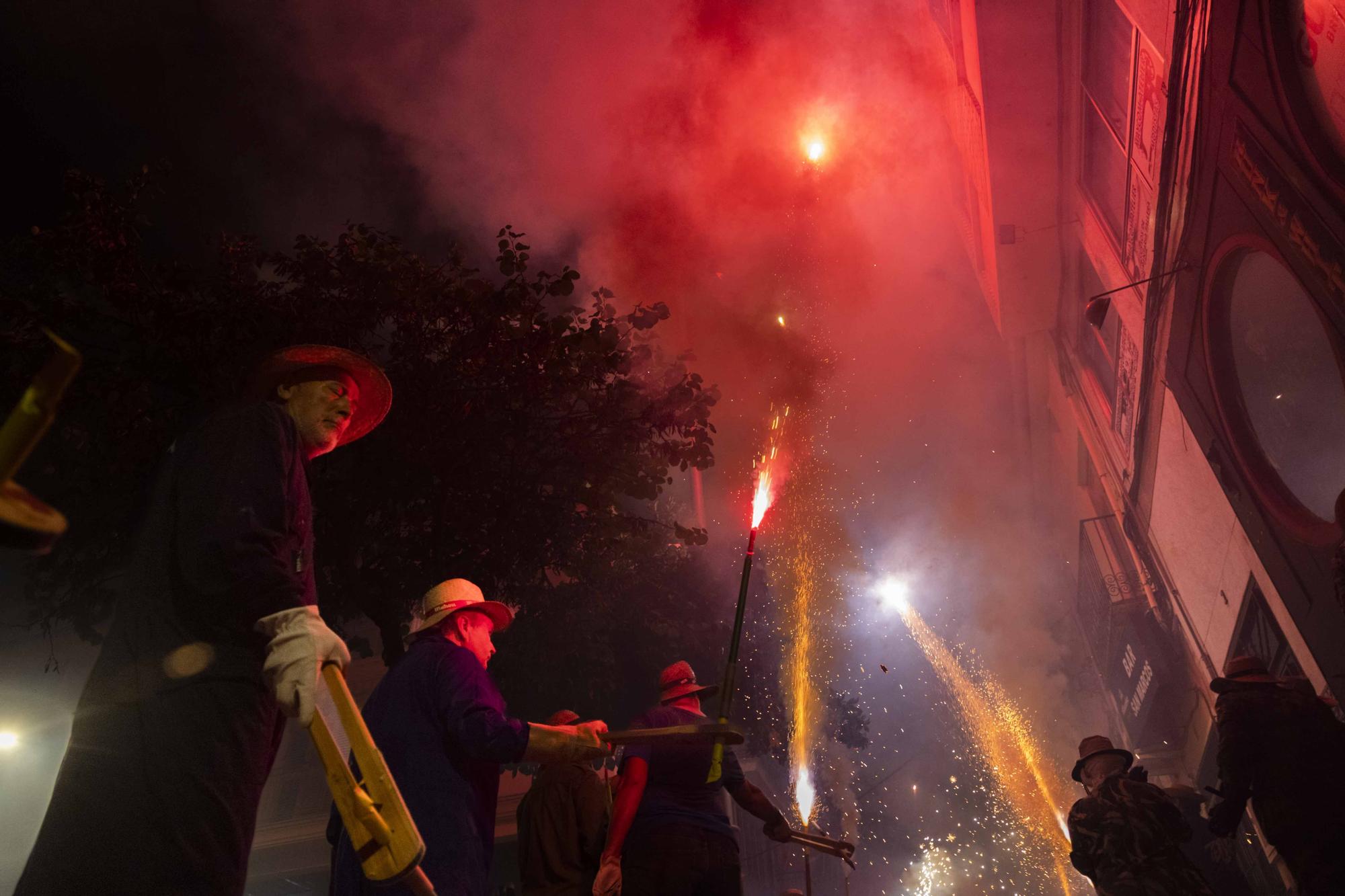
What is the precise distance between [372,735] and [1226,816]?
509 cm

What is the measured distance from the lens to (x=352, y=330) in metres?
8.52

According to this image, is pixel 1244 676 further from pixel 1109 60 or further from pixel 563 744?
pixel 1109 60

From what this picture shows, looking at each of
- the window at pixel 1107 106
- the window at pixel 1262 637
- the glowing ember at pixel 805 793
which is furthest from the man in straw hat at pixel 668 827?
the glowing ember at pixel 805 793

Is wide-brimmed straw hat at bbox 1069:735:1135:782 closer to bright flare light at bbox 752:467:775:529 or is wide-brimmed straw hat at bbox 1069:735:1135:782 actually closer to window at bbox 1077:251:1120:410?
bright flare light at bbox 752:467:775:529

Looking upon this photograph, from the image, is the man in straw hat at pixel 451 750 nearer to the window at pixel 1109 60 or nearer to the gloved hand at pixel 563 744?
the gloved hand at pixel 563 744

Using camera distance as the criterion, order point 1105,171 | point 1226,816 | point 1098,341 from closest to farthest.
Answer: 1. point 1226,816
2. point 1105,171
3. point 1098,341

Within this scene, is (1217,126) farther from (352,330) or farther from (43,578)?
(43,578)

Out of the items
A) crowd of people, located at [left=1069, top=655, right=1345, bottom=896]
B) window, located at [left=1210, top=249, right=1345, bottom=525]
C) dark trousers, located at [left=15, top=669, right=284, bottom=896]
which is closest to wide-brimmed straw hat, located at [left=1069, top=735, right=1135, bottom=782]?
crowd of people, located at [left=1069, top=655, right=1345, bottom=896]

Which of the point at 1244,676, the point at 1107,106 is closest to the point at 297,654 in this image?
the point at 1244,676

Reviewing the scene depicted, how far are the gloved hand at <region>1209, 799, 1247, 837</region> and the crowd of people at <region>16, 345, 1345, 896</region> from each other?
2cm

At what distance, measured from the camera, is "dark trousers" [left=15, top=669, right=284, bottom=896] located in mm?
1735

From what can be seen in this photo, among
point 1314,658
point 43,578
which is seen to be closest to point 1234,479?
point 1314,658

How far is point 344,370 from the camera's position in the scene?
2984mm

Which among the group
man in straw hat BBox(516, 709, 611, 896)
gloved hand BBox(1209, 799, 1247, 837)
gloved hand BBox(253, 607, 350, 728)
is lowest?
gloved hand BBox(253, 607, 350, 728)
